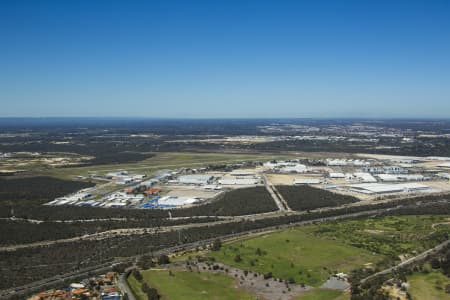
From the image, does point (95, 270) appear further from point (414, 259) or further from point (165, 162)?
point (165, 162)

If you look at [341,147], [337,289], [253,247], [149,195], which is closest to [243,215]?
[253,247]

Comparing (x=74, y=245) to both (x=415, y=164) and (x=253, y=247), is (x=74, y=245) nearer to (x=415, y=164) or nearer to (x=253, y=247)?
(x=253, y=247)

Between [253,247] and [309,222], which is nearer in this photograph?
[253,247]

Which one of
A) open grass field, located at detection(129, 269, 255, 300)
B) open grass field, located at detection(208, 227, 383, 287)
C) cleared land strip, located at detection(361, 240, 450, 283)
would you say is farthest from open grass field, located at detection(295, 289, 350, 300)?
open grass field, located at detection(129, 269, 255, 300)

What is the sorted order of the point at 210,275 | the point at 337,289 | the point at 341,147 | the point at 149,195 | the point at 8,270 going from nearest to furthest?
the point at 337,289 < the point at 210,275 < the point at 8,270 < the point at 149,195 < the point at 341,147

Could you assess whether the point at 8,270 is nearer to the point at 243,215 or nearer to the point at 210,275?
the point at 210,275

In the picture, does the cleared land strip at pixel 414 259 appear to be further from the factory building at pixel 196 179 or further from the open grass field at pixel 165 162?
the open grass field at pixel 165 162

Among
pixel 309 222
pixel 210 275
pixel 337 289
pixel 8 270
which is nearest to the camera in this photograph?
pixel 337 289

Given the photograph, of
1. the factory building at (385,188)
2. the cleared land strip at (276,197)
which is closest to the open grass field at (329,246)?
the cleared land strip at (276,197)

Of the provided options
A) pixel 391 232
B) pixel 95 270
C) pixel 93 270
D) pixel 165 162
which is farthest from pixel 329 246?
pixel 165 162
